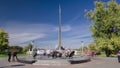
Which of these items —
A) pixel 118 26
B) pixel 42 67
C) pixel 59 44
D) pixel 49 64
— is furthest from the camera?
pixel 118 26

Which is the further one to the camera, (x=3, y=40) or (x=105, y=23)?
(x=3, y=40)

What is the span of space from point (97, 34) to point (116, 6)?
22.7 ft

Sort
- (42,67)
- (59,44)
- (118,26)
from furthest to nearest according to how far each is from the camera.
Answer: (118,26), (59,44), (42,67)

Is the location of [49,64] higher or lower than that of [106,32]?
lower

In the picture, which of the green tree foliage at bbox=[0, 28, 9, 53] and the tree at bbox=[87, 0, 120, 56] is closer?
the tree at bbox=[87, 0, 120, 56]

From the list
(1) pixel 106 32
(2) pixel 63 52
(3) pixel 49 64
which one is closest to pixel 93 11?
(1) pixel 106 32

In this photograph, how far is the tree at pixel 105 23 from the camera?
169 feet

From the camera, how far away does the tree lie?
51469 mm

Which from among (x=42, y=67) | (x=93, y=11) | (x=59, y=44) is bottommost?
(x=42, y=67)

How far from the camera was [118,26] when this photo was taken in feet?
169

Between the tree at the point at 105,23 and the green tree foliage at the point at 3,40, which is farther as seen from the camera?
the green tree foliage at the point at 3,40

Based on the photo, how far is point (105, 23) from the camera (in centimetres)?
5203

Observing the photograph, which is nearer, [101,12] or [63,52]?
[63,52]

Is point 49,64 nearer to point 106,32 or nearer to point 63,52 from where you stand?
point 63,52
